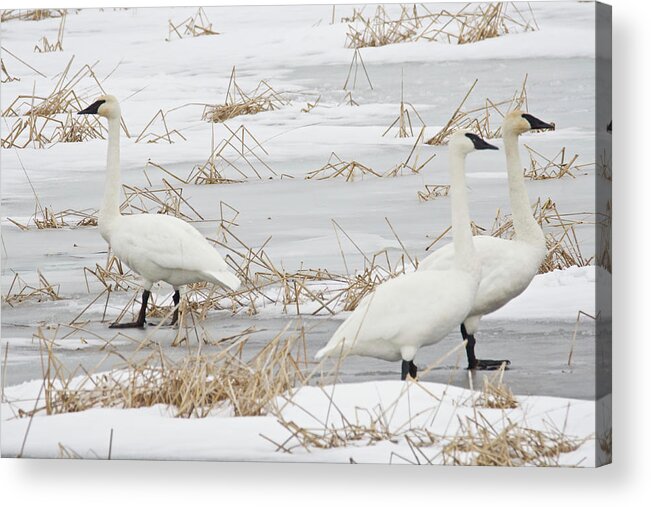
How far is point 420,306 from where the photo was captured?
632 centimetres

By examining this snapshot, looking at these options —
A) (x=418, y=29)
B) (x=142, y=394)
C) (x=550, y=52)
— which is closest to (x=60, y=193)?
(x=142, y=394)

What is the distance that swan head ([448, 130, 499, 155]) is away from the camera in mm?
6520

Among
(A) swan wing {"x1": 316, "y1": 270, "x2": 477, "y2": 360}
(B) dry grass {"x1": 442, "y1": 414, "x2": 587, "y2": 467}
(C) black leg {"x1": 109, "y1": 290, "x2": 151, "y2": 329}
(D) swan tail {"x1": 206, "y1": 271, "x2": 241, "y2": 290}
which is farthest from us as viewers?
(C) black leg {"x1": 109, "y1": 290, "x2": 151, "y2": 329}

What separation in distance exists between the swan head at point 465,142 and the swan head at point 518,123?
17 centimetres

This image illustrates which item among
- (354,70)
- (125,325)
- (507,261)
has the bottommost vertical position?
(125,325)

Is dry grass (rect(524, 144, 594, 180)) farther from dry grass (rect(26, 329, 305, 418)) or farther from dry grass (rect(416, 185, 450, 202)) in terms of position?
dry grass (rect(26, 329, 305, 418))

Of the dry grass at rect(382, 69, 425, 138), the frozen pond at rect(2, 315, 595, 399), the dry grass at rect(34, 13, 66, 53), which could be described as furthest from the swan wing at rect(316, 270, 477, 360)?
the dry grass at rect(34, 13, 66, 53)

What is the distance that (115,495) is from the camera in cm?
685

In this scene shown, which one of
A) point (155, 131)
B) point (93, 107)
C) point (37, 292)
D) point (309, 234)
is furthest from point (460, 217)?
point (37, 292)

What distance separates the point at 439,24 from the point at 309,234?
942 mm

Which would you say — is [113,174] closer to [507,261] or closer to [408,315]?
[408,315]

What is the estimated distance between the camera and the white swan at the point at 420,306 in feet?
20.7

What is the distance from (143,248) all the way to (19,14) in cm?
105

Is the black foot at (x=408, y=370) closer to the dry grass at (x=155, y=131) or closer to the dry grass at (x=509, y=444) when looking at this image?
the dry grass at (x=509, y=444)
